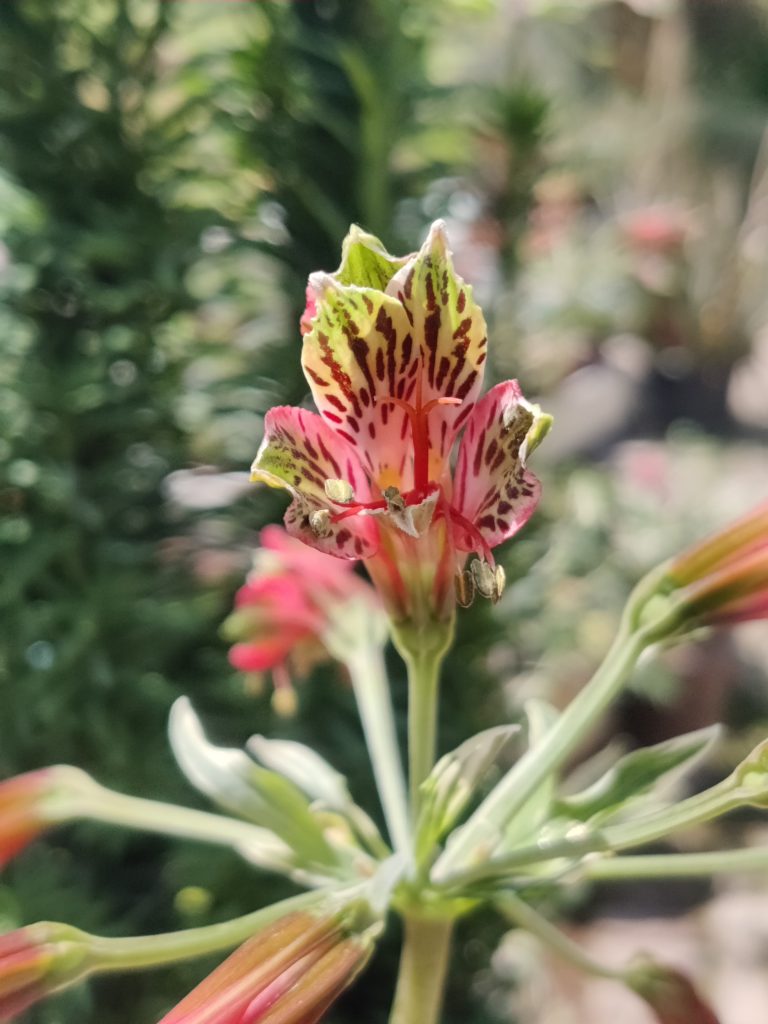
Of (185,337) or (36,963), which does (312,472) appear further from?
(185,337)

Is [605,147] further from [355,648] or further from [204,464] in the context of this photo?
[355,648]

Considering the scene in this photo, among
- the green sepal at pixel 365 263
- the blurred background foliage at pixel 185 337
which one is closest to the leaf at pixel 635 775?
the green sepal at pixel 365 263

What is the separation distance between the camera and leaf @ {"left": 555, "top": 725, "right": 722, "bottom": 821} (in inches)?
13.3

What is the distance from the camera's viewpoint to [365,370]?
0.91 ft

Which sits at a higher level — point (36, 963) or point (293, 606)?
point (293, 606)

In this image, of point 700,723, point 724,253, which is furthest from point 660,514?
point 724,253

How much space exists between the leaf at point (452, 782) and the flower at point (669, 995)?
0.33 feet

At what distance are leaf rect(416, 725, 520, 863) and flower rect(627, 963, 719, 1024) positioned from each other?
0.10 meters

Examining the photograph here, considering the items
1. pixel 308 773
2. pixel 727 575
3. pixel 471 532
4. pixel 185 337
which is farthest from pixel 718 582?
pixel 185 337

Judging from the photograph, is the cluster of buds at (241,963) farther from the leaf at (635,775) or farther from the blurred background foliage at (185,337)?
the blurred background foliage at (185,337)

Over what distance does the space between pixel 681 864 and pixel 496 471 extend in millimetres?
151

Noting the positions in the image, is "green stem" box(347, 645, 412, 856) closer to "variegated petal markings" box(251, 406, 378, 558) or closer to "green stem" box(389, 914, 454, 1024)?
"green stem" box(389, 914, 454, 1024)

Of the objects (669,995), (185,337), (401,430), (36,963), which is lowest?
(669,995)

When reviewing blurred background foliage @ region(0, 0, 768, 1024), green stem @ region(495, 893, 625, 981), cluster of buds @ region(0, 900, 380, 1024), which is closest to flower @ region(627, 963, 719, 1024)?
green stem @ region(495, 893, 625, 981)
